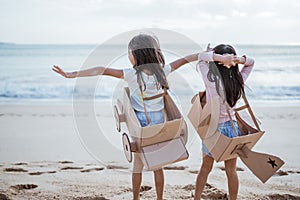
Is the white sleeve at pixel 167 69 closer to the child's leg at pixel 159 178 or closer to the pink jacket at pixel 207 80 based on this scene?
the pink jacket at pixel 207 80

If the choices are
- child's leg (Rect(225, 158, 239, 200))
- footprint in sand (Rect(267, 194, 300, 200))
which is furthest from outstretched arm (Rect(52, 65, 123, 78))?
footprint in sand (Rect(267, 194, 300, 200))

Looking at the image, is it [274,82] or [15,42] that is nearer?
[274,82]

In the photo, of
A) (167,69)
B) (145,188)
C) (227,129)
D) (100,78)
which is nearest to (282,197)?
(227,129)

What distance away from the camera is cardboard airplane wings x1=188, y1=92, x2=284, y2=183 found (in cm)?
295

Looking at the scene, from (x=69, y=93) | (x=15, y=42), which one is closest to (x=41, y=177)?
(x=69, y=93)

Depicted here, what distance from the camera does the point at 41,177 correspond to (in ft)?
13.8

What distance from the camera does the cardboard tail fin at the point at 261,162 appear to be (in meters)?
2.99

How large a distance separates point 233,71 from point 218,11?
61.8 ft

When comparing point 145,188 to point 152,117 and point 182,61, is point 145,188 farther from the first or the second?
point 182,61

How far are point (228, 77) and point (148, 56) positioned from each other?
58 centimetres

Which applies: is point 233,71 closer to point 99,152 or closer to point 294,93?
point 99,152

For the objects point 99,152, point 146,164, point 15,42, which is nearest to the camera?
point 146,164

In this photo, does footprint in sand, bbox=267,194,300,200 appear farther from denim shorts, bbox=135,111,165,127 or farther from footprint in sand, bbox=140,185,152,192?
denim shorts, bbox=135,111,165,127

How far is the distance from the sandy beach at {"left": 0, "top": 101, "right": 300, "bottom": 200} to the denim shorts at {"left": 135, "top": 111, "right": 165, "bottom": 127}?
0.26 meters
